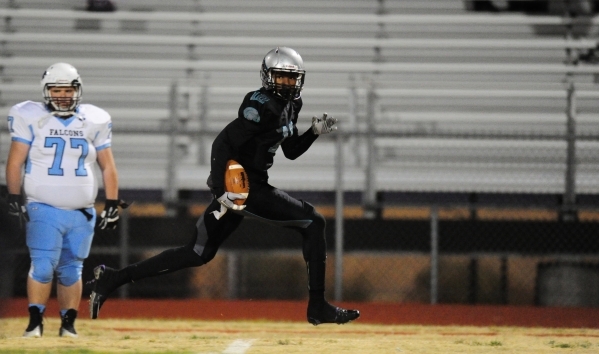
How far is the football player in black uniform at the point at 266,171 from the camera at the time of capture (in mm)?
6039

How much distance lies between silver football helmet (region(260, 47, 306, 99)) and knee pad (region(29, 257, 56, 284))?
1828 mm

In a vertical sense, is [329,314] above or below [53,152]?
below

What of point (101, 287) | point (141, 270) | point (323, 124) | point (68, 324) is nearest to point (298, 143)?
point (323, 124)

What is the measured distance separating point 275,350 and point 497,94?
6.66 meters

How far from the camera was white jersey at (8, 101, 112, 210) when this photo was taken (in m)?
6.62

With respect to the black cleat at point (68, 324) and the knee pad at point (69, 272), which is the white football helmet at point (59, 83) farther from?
the black cleat at point (68, 324)

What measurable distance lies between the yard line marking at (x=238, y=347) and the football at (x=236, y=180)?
0.85 metres

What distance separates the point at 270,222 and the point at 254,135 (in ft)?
1.82

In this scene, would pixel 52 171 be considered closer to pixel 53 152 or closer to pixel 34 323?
pixel 53 152

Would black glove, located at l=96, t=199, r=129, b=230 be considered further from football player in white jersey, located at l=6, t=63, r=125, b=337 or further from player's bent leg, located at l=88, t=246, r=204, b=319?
player's bent leg, located at l=88, t=246, r=204, b=319

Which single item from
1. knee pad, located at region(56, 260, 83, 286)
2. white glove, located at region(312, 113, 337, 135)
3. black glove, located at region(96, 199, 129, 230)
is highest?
white glove, located at region(312, 113, 337, 135)

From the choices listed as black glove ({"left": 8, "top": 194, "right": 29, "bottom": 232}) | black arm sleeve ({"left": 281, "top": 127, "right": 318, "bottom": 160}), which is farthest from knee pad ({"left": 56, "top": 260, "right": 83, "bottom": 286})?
black arm sleeve ({"left": 281, "top": 127, "right": 318, "bottom": 160})

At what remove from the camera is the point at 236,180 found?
19.8ft

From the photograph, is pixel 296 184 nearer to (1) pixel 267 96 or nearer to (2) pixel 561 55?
(2) pixel 561 55
